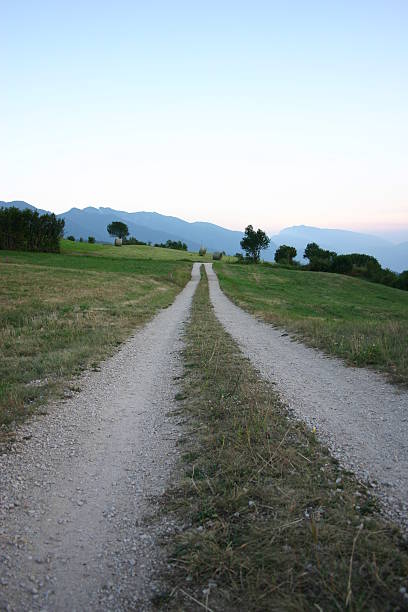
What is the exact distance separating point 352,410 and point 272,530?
436cm

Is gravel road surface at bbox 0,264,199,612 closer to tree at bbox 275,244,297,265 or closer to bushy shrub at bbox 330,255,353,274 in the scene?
bushy shrub at bbox 330,255,353,274

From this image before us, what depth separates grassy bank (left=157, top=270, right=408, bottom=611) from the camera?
2.95 meters

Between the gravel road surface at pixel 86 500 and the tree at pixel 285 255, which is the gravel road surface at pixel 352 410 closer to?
the gravel road surface at pixel 86 500

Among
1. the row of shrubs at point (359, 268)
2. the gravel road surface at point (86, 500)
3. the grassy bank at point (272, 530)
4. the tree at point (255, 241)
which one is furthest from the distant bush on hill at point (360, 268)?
the grassy bank at point (272, 530)

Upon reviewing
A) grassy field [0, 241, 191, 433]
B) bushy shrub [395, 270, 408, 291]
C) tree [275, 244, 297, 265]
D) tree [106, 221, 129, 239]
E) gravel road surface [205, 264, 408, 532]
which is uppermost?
tree [106, 221, 129, 239]

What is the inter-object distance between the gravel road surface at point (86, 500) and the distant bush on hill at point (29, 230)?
86.3 meters

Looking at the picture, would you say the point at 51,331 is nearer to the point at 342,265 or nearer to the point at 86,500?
the point at 86,500

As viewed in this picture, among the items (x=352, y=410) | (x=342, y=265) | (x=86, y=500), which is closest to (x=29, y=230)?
(x=342, y=265)

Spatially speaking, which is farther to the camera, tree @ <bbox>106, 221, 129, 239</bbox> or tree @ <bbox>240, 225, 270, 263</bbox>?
tree @ <bbox>106, 221, 129, 239</bbox>

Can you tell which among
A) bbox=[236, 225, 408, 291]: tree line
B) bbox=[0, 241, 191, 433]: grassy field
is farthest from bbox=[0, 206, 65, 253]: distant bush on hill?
bbox=[0, 241, 191, 433]: grassy field

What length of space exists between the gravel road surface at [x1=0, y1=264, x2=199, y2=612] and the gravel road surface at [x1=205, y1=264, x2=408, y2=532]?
260cm

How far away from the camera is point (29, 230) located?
8594 centimetres

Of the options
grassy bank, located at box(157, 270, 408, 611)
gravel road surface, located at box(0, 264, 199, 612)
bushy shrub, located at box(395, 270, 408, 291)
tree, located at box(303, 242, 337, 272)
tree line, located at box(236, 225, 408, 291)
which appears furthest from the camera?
tree, located at box(303, 242, 337, 272)

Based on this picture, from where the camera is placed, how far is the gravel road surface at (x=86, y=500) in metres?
3.22
